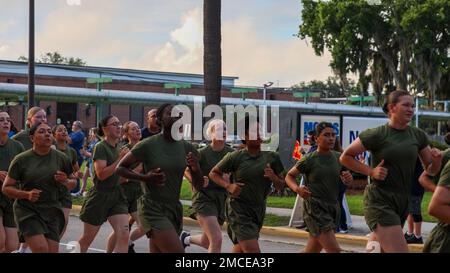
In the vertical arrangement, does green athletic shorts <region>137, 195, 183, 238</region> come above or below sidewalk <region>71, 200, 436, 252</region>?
above

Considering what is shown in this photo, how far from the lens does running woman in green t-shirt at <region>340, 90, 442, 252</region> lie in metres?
7.77

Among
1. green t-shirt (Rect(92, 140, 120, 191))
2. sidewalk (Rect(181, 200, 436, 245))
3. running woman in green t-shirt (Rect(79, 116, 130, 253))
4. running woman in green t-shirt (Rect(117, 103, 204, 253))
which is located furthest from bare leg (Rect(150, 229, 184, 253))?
sidewalk (Rect(181, 200, 436, 245))

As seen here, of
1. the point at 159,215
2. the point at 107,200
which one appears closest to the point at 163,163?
the point at 159,215

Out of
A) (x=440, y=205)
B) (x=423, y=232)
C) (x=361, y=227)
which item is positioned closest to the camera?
(x=440, y=205)

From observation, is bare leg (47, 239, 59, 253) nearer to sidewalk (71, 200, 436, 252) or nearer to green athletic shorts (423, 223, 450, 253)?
green athletic shorts (423, 223, 450, 253)

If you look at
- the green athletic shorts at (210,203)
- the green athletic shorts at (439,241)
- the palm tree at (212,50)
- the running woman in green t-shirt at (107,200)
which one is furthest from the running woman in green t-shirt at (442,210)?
the palm tree at (212,50)

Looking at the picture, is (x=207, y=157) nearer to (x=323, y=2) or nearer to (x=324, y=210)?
(x=324, y=210)

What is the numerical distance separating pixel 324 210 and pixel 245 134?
1142 millimetres

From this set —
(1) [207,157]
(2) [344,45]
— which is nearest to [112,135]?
(1) [207,157]

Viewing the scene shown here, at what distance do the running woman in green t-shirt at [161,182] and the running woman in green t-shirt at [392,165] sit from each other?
157 cm

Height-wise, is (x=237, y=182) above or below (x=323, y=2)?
below

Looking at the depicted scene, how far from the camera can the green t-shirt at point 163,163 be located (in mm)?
8219

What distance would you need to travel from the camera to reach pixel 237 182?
30.7 feet
